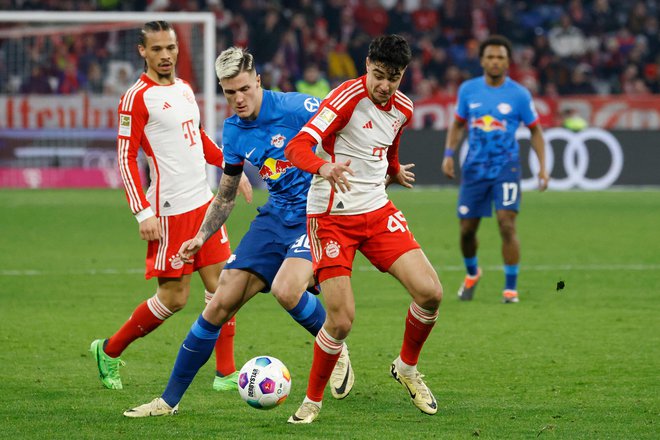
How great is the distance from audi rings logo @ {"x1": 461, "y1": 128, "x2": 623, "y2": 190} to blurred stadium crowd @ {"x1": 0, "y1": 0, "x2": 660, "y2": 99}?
3757mm

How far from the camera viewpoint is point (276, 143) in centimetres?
634

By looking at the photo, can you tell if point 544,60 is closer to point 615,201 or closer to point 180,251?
point 615,201

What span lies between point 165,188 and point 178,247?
0.36 metres

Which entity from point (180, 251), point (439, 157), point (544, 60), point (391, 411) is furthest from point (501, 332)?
point (544, 60)

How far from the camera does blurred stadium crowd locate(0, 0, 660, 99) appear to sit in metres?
24.5

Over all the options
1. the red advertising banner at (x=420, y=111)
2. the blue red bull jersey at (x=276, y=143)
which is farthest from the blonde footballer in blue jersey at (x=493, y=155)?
the red advertising banner at (x=420, y=111)

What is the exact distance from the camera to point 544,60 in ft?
84.0

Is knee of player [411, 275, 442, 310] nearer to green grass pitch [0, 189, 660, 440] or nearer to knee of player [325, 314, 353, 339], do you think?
knee of player [325, 314, 353, 339]

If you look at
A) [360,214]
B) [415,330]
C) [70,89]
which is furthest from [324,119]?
[70,89]

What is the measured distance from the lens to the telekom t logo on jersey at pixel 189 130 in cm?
682

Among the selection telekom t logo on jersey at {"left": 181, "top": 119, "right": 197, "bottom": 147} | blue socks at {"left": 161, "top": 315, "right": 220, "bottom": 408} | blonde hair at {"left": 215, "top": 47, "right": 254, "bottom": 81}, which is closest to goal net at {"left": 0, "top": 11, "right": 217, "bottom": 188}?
telekom t logo on jersey at {"left": 181, "top": 119, "right": 197, "bottom": 147}

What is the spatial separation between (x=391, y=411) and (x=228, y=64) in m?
1.98

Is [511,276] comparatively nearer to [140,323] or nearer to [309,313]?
[309,313]

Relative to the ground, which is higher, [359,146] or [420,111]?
[359,146]
